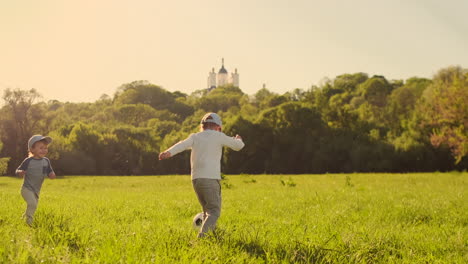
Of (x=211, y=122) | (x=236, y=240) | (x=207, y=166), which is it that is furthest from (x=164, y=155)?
(x=236, y=240)

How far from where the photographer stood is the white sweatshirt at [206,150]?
276 inches

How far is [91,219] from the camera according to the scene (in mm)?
8898

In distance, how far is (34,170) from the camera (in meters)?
8.90

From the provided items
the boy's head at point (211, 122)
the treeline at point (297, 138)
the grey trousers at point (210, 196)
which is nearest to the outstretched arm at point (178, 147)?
the boy's head at point (211, 122)

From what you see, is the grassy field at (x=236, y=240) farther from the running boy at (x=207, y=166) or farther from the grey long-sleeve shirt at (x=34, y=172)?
the grey long-sleeve shirt at (x=34, y=172)

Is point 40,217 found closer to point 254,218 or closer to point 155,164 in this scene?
point 254,218

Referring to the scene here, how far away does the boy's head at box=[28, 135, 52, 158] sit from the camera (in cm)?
891

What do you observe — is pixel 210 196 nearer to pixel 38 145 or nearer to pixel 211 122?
pixel 211 122

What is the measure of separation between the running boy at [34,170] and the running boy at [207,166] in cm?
345

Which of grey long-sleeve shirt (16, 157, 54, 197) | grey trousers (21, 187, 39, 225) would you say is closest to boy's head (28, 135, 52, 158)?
grey long-sleeve shirt (16, 157, 54, 197)

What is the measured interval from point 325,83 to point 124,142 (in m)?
58.1

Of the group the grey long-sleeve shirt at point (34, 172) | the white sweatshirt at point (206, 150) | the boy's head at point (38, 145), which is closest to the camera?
the white sweatshirt at point (206, 150)

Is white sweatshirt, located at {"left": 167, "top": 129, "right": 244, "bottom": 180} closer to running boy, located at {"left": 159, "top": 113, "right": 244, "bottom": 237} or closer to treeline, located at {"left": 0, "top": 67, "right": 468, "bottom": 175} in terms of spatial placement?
running boy, located at {"left": 159, "top": 113, "right": 244, "bottom": 237}

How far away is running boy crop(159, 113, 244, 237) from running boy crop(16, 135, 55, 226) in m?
3.45
